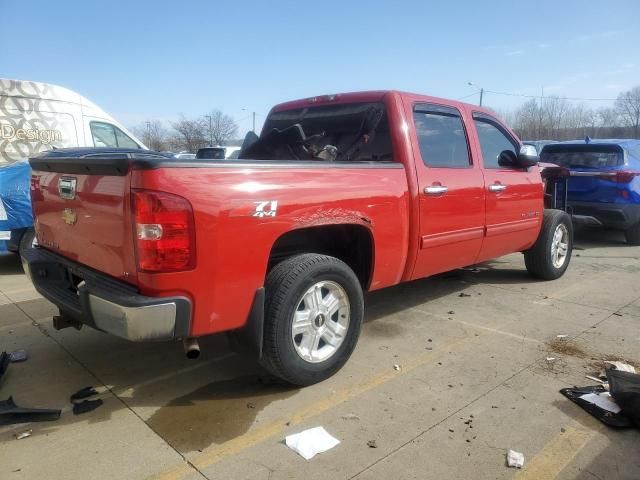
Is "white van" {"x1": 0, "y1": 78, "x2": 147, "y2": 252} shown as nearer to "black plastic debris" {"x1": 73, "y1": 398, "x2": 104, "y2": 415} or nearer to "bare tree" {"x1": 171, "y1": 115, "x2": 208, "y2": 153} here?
"black plastic debris" {"x1": 73, "y1": 398, "x2": 104, "y2": 415}

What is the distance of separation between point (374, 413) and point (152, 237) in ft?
5.36

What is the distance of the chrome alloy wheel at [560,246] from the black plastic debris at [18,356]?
216 inches

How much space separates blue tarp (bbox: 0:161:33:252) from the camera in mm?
6156

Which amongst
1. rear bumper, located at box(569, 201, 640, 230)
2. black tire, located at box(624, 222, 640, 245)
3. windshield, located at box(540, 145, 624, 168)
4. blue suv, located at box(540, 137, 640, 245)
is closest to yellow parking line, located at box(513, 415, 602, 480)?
blue suv, located at box(540, 137, 640, 245)

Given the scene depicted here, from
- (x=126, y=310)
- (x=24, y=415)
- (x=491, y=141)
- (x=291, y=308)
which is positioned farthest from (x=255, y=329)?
(x=491, y=141)

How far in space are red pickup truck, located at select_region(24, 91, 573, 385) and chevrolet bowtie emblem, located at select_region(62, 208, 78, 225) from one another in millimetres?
14

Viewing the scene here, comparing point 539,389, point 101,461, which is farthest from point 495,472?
point 101,461

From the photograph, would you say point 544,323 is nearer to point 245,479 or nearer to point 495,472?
point 495,472

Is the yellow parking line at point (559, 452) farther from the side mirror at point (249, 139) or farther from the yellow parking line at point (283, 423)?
the side mirror at point (249, 139)

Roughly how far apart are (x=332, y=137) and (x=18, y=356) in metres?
3.12

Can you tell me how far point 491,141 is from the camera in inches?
199

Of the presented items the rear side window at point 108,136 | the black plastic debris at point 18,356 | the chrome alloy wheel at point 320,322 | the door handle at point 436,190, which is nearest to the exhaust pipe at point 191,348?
the chrome alloy wheel at point 320,322

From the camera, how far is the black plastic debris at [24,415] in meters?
2.84

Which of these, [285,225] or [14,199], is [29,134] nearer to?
[14,199]
